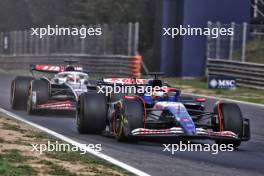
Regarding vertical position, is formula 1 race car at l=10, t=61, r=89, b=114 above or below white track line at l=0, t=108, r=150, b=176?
above

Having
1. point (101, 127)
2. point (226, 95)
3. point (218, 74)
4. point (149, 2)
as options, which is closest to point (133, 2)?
point (149, 2)

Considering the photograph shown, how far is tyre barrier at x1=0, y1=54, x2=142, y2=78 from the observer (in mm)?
32531

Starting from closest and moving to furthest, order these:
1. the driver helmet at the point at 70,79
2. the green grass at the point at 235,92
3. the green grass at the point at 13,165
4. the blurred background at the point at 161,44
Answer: the green grass at the point at 13,165
the driver helmet at the point at 70,79
the green grass at the point at 235,92
the blurred background at the point at 161,44

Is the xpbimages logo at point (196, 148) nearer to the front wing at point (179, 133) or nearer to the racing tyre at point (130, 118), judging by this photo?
the front wing at point (179, 133)

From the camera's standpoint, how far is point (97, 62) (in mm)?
36406

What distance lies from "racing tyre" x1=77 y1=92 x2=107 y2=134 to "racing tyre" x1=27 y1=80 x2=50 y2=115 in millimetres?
3677

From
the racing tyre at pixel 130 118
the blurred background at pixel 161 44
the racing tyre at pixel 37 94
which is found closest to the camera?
the racing tyre at pixel 130 118

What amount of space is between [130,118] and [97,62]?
24.9 m

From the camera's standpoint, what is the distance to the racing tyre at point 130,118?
1161cm

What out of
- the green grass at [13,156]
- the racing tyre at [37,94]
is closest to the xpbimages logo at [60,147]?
the green grass at [13,156]

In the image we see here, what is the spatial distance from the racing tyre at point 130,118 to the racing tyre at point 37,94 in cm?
507

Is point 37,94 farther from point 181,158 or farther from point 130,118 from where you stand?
point 181,158

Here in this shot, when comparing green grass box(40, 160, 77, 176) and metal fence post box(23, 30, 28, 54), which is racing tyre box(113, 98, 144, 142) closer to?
green grass box(40, 160, 77, 176)

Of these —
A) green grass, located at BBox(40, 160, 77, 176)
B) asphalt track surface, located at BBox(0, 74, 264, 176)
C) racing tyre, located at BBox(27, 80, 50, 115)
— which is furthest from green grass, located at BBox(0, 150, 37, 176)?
racing tyre, located at BBox(27, 80, 50, 115)
